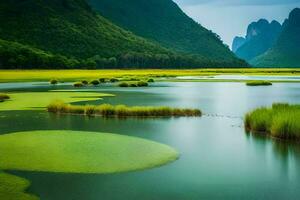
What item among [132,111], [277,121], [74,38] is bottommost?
[132,111]

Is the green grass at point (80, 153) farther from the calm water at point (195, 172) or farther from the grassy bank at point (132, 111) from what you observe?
the grassy bank at point (132, 111)

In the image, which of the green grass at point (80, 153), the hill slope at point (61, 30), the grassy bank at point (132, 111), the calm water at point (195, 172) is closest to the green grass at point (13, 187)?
the calm water at point (195, 172)

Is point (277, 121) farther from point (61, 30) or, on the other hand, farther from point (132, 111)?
point (61, 30)

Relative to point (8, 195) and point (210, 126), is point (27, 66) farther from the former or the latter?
point (8, 195)

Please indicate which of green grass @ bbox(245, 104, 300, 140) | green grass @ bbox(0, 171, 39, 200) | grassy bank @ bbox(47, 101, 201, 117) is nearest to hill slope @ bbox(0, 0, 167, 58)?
grassy bank @ bbox(47, 101, 201, 117)

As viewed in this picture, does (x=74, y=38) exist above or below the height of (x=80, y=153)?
above

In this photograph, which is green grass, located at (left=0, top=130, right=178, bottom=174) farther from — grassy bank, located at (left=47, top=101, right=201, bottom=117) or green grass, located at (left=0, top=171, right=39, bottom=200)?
grassy bank, located at (left=47, top=101, right=201, bottom=117)

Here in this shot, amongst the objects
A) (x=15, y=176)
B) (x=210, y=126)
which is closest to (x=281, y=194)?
(x=15, y=176)

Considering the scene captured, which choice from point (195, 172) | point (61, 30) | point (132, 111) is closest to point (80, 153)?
point (195, 172)
